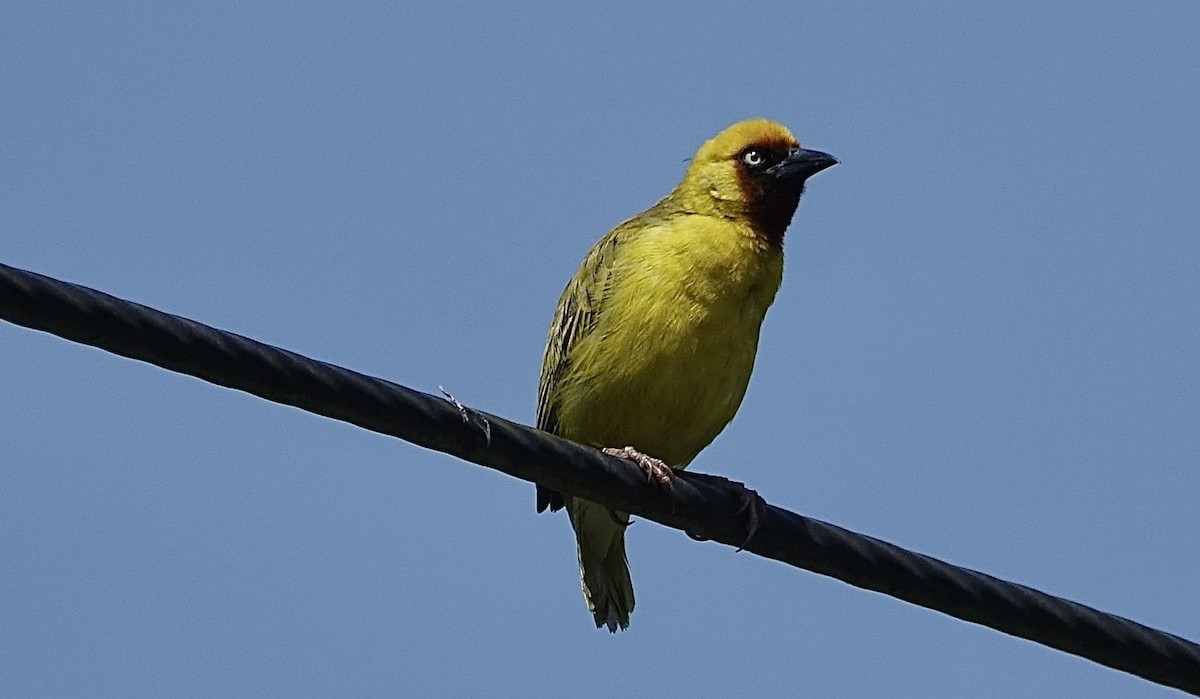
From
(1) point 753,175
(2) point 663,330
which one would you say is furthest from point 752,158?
(2) point 663,330

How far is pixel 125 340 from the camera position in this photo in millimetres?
4543

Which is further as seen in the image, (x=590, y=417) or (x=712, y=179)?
(x=712, y=179)

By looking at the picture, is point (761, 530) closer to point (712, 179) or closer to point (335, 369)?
point (335, 369)

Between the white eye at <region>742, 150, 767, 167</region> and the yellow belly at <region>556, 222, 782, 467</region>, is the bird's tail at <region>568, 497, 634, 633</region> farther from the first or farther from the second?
the white eye at <region>742, 150, 767, 167</region>

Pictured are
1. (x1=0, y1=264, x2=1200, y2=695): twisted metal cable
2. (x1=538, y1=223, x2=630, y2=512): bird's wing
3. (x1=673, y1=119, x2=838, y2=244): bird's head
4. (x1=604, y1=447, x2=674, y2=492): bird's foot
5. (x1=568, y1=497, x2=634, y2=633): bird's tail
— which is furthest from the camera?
(x1=568, y1=497, x2=634, y2=633): bird's tail

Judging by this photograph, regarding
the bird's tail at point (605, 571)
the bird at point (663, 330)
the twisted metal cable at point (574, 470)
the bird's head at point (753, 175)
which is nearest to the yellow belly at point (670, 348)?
the bird at point (663, 330)

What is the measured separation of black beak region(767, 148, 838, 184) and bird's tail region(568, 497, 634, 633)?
76.0 inches

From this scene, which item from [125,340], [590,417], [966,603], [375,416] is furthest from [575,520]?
[125,340]

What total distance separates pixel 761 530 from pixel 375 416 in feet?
5.69

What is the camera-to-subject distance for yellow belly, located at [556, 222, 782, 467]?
26.1 ft

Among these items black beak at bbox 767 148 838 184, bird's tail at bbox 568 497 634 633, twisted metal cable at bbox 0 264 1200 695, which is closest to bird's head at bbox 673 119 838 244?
black beak at bbox 767 148 838 184

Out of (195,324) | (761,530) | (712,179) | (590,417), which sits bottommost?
(761,530)

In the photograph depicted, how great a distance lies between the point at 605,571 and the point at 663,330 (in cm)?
171

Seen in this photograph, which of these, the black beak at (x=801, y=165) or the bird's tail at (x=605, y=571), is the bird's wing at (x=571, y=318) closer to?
the bird's tail at (x=605, y=571)
